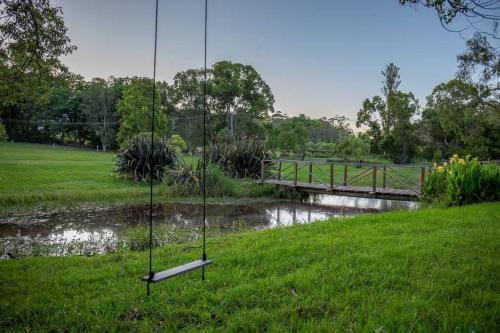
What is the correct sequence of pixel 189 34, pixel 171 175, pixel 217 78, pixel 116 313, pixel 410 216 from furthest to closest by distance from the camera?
pixel 217 78 < pixel 171 175 < pixel 410 216 < pixel 189 34 < pixel 116 313

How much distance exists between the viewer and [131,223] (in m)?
8.46

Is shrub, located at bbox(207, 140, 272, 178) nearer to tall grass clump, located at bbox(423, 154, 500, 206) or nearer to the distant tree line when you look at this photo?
the distant tree line

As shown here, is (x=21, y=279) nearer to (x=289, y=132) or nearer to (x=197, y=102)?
(x=289, y=132)

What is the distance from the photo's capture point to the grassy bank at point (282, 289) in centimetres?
262

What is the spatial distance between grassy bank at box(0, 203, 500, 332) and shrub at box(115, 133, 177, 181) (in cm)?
1128

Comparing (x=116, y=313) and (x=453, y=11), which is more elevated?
(x=453, y=11)

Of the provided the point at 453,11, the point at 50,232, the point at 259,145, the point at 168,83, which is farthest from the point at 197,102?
the point at 453,11

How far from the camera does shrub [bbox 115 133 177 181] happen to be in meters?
15.8

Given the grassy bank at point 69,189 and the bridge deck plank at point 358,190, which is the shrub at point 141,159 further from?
the bridge deck plank at point 358,190

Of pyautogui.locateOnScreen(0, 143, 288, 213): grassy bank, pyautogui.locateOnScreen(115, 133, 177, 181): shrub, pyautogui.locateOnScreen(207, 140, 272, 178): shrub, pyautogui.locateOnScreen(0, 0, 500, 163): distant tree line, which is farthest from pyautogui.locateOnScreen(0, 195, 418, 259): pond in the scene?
pyautogui.locateOnScreen(115, 133, 177, 181): shrub

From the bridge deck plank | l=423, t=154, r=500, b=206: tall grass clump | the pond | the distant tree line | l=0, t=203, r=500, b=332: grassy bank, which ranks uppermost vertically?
the distant tree line

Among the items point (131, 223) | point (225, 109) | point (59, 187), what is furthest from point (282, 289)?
point (225, 109)

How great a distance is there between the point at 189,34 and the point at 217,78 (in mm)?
35204

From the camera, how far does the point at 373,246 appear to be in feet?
14.8
